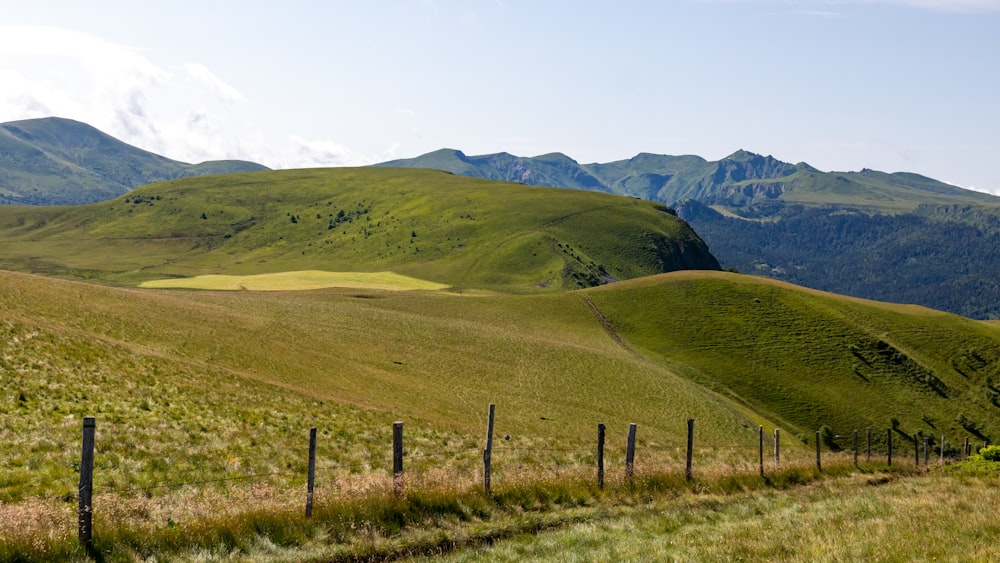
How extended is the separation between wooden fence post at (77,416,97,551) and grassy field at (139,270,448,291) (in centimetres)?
12181

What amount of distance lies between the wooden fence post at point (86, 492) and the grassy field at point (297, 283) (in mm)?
121808

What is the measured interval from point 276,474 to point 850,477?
958 inches

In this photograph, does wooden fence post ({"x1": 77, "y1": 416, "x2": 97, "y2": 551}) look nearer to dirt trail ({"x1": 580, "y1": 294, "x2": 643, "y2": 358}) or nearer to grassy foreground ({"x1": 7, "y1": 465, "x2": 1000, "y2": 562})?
grassy foreground ({"x1": 7, "y1": 465, "x2": 1000, "y2": 562})

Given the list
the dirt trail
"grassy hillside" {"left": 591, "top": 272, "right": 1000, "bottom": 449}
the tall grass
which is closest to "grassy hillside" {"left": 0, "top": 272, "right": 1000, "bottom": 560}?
the tall grass

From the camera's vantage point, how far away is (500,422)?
48469 mm

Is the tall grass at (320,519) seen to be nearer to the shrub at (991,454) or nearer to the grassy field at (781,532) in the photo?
the grassy field at (781,532)

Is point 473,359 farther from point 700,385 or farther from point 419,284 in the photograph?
point 419,284

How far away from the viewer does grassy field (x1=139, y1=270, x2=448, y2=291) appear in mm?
140500

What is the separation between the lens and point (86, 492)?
13742 mm

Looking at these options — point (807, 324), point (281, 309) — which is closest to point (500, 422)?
point (281, 309)

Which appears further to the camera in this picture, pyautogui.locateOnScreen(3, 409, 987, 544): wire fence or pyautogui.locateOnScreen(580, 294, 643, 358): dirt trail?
pyautogui.locateOnScreen(580, 294, 643, 358): dirt trail

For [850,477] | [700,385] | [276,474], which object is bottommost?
[700,385]

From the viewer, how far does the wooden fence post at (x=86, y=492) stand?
13617mm

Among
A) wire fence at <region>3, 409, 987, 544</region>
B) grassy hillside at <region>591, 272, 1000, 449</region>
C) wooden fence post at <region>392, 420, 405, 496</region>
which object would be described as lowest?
grassy hillside at <region>591, 272, 1000, 449</region>
